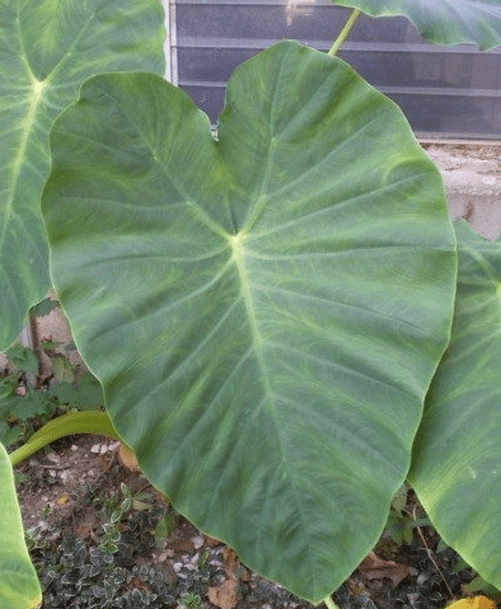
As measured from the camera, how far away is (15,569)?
0.92 metres

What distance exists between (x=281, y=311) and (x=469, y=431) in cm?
26

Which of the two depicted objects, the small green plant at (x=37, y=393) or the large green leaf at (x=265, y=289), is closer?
the large green leaf at (x=265, y=289)

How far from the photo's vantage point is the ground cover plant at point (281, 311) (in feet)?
3.18

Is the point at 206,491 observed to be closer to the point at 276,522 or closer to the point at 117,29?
the point at 276,522

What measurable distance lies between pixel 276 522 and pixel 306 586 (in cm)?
7

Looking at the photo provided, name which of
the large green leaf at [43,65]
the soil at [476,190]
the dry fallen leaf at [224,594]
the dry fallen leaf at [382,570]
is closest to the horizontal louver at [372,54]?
the soil at [476,190]

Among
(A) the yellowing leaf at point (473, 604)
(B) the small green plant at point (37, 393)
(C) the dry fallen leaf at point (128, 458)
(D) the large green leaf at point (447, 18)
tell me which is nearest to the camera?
(D) the large green leaf at point (447, 18)

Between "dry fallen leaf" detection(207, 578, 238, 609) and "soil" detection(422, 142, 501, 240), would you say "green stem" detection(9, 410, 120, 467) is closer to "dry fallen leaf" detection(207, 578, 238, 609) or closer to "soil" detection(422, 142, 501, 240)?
"dry fallen leaf" detection(207, 578, 238, 609)

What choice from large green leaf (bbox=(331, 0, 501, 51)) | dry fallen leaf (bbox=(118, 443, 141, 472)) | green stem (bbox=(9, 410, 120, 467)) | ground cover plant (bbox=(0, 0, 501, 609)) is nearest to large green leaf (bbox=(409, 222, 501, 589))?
ground cover plant (bbox=(0, 0, 501, 609))

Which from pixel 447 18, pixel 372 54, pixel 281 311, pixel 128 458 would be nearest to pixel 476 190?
pixel 372 54

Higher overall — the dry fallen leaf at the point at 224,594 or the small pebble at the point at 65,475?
the dry fallen leaf at the point at 224,594

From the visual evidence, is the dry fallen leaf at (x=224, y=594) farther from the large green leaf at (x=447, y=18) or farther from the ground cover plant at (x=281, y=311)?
the large green leaf at (x=447, y=18)

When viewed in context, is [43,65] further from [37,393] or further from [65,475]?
[65,475]

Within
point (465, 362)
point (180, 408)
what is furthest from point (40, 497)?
point (465, 362)
